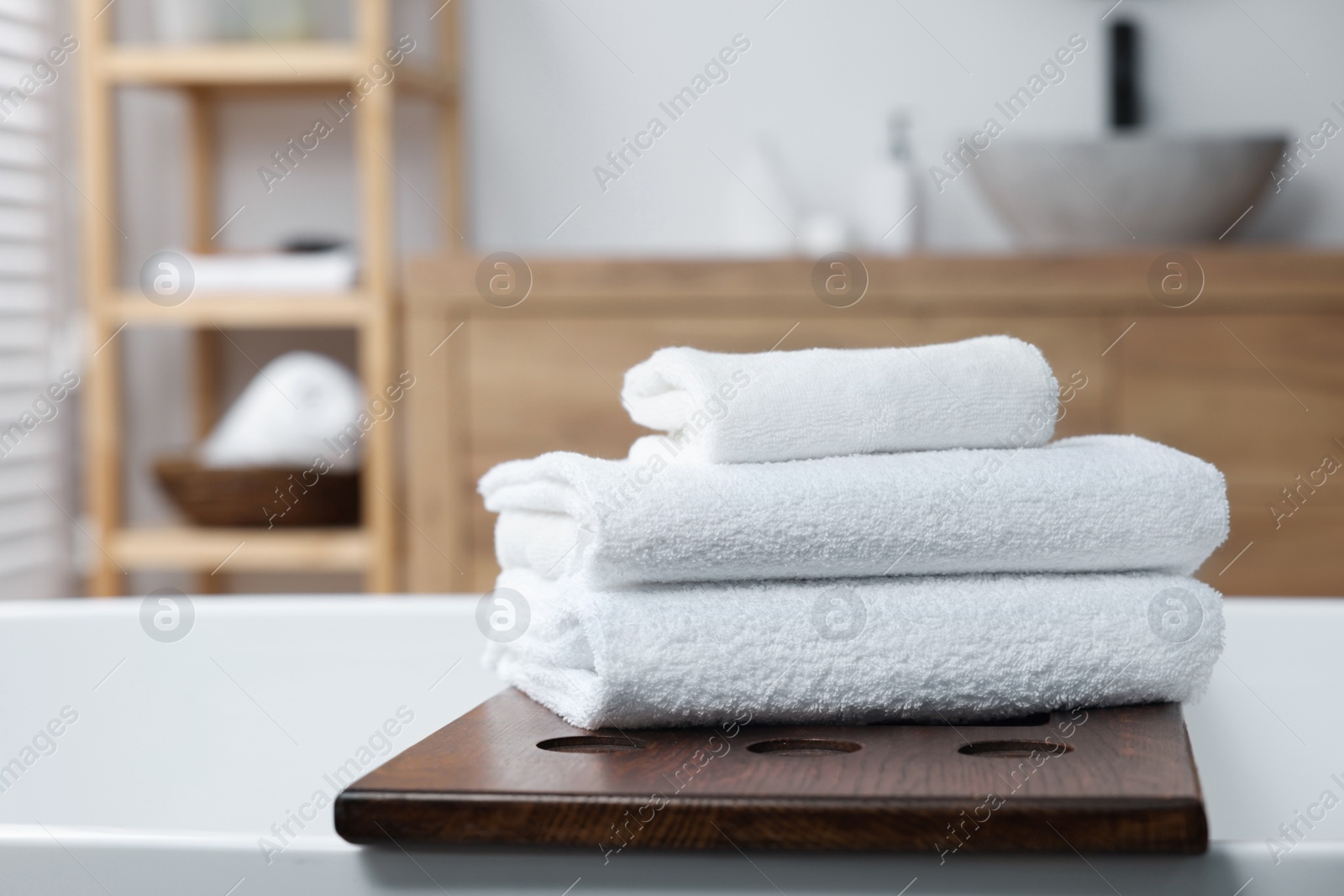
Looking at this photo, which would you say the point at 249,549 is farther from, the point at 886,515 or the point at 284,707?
the point at 886,515

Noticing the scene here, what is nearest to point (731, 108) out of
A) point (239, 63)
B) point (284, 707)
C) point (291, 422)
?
point (239, 63)

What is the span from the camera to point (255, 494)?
189 centimetres

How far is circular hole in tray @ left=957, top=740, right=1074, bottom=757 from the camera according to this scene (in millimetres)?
527

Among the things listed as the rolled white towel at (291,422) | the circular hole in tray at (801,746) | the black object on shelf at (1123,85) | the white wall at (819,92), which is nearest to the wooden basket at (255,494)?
the rolled white towel at (291,422)

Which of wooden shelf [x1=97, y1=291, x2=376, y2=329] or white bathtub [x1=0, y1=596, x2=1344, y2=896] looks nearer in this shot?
white bathtub [x1=0, y1=596, x2=1344, y2=896]

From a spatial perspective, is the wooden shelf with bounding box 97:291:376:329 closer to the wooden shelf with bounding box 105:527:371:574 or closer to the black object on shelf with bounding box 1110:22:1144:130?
the wooden shelf with bounding box 105:527:371:574

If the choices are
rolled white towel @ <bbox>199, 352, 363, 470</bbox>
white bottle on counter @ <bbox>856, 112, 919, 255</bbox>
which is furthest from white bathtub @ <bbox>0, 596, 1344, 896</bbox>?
white bottle on counter @ <bbox>856, 112, 919, 255</bbox>

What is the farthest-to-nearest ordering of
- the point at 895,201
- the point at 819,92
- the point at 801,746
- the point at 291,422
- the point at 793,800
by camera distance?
the point at 819,92, the point at 895,201, the point at 291,422, the point at 801,746, the point at 793,800

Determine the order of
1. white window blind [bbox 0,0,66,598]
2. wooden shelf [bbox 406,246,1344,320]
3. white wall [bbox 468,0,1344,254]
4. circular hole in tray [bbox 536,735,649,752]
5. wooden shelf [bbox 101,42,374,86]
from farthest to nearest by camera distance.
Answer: white wall [bbox 468,0,1344,254]
white window blind [bbox 0,0,66,598]
wooden shelf [bbox 101,42,374,86]
wooden shelf [bbox 406,246,1344,320]
circular hole in tray [bbox 536,735,649,752]

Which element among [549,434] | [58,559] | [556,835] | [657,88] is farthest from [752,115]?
[556,835]

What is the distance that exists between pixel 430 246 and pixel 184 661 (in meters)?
1.46

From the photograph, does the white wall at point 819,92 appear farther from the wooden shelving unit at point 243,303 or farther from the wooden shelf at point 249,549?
the wooden shelf at point 249,549

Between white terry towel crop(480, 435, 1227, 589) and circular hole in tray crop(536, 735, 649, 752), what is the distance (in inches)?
2.7

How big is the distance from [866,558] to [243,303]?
60.8 inches
